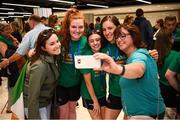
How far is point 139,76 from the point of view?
66.9 inches

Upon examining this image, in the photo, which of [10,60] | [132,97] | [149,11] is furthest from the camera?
[149,11]

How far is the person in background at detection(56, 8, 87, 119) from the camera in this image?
257 cm

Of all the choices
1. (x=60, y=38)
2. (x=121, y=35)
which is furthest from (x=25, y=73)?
(x=121, y=35)

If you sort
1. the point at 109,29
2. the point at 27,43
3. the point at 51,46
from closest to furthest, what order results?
the point at 51,46
the point at 109,29
the point at 27,43

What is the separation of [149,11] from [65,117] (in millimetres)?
16264

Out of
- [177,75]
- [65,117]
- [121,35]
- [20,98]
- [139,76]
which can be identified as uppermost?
[121,35]

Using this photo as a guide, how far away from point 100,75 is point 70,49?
0.37 meters

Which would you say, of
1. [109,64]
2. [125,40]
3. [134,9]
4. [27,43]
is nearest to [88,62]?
[109,64]

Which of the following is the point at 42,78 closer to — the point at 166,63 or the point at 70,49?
the point at 70,49

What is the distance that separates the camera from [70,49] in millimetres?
2600

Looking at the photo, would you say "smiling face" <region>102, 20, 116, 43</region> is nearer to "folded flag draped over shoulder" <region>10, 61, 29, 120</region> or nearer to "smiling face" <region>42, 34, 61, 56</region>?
"smiling face" <region>42, 34, 61, 56</region>

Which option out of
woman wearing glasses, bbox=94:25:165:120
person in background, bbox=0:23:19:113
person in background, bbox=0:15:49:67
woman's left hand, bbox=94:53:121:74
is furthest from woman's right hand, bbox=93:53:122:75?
person in background, bbox=0:23:19:113

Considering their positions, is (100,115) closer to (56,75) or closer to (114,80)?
(114,80)

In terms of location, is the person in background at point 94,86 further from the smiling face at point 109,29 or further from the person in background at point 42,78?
the person in background at point 42,78
